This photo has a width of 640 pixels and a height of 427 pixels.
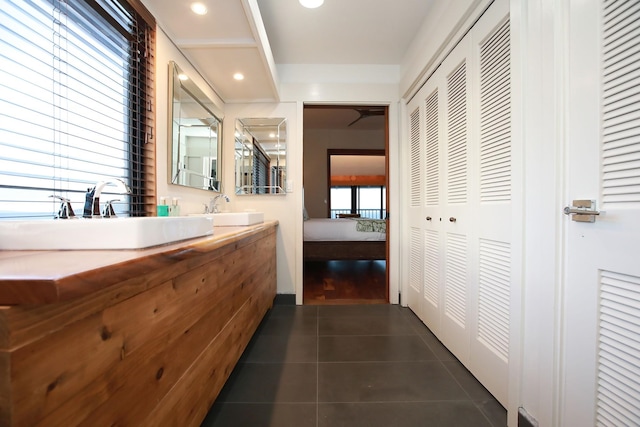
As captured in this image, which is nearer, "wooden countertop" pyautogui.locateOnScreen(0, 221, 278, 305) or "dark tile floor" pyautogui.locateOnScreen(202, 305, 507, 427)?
"wooden countertop" pyautogui.locateOnScreen(0, 221, 278, 305)

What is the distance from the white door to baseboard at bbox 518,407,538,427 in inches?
5.6

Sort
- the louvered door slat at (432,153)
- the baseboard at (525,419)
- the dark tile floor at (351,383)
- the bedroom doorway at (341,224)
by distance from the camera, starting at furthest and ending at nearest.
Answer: the bedroom doorway at (341,224) < the louvered door slat at (432,153) < the dark tile floor at (351,383) < the baseboard at (525,419)

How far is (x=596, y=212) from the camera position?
81 centimetres

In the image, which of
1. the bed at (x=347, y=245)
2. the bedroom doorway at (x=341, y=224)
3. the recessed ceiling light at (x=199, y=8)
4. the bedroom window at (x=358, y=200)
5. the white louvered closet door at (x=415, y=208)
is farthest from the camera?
the bedroom window at (x=358, y=200)

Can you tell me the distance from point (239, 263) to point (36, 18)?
1.22 meters

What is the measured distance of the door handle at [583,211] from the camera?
0.83 m

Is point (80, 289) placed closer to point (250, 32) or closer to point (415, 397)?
point (415, 397)

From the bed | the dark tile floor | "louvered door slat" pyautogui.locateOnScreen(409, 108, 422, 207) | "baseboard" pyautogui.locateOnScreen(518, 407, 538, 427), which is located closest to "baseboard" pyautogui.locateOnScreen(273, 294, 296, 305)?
the dark tile floor

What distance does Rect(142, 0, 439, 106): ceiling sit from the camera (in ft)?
4.92

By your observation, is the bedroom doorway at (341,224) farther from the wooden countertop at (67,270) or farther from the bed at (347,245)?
the wooden countertop at (67,270)

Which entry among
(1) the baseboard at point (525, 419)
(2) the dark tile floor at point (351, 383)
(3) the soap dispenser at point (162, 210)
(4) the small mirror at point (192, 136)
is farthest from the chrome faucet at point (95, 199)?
(1) the baseboard at point (525, 419)

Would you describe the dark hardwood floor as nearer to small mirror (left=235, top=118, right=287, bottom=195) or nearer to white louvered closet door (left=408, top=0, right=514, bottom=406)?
white louvered closet door (left=408, top=0, right=514, bottom=406)

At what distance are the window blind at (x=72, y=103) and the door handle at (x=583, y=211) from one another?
176 cm

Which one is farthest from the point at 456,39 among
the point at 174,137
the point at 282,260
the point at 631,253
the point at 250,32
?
the point at 282,260
